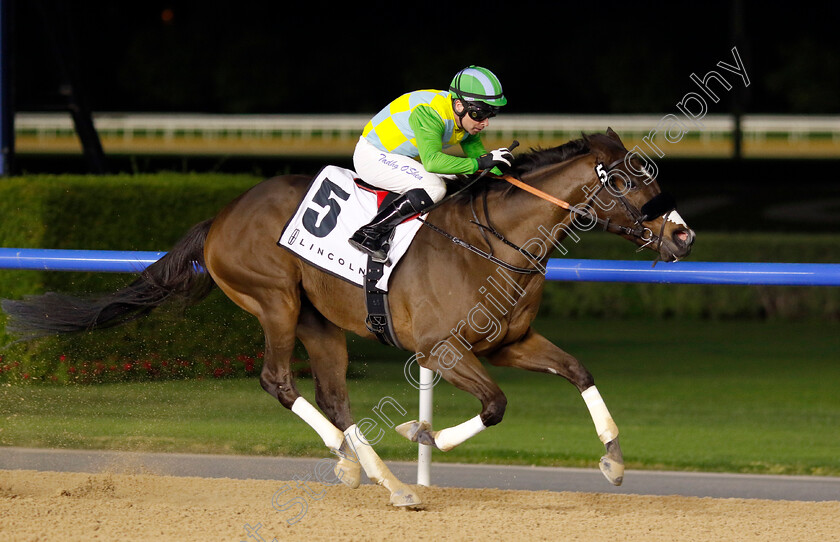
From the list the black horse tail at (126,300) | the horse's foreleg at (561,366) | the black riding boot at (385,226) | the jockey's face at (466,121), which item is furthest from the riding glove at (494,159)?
the black horse tail at (126,300)

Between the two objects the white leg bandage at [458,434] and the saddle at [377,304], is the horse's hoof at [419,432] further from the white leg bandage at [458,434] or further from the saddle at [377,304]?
the saddle at [377,304]

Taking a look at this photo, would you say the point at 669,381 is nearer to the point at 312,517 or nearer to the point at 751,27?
the point at 312,517

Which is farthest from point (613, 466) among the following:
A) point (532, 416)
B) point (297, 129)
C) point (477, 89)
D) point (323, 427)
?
A: point (297, 129)

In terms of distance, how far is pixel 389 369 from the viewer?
8.16 m

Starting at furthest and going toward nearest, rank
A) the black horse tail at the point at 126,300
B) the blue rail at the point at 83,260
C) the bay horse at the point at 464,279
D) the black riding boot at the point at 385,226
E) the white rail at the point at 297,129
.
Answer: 1. the white rail at the point at 297,129
2. the blue rail at the point at 83,260
3. the black horse tail at the point at 126,300
4. the black riding boot at the point at 385,226
5. the bay horse at the point at 464,279

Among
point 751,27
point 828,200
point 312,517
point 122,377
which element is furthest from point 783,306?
point 751,27

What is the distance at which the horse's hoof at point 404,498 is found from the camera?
460 cm

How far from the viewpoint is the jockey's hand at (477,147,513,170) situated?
4.49 meters

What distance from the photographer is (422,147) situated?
4492mm

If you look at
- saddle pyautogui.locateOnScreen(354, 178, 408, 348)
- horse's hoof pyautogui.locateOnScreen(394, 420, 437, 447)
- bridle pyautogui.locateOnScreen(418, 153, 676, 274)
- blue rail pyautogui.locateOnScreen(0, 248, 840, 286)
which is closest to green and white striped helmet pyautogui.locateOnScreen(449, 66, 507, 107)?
bridle pyautogui.locateOnScreen(418, 153, 676, 274)

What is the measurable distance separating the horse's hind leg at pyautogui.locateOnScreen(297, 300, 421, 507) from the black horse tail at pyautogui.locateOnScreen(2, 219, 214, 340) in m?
0.56

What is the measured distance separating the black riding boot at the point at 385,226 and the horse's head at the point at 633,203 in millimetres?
655

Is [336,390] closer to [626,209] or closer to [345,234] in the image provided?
[345,234]

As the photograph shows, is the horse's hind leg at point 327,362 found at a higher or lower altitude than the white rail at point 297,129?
higher
